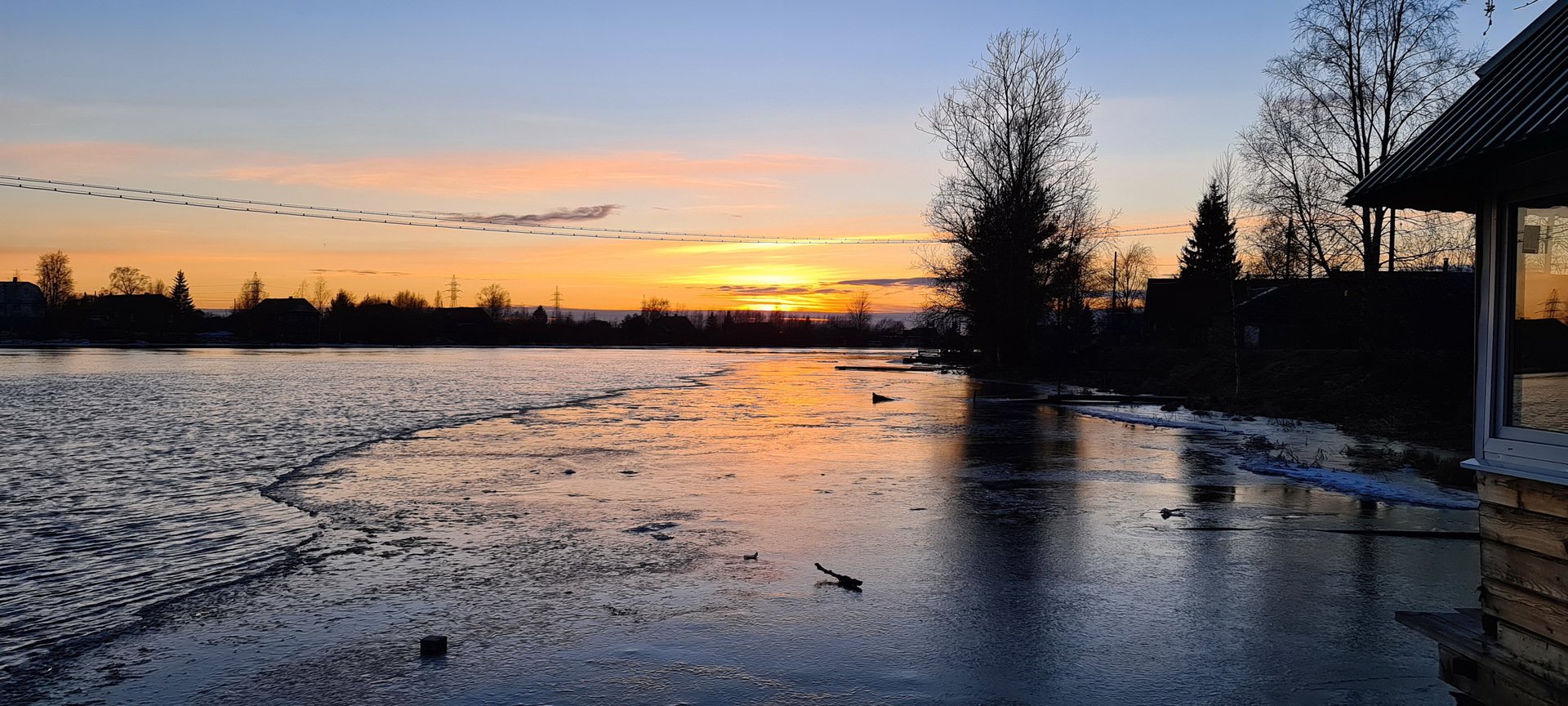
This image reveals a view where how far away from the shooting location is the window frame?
446cm

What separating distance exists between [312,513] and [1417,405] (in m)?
22.9

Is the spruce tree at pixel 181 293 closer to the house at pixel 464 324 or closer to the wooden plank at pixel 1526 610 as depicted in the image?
the house at pixel 464 324

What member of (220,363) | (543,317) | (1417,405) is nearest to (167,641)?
(1417,405)

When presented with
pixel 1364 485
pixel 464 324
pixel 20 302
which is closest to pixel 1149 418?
pixel 1364 485

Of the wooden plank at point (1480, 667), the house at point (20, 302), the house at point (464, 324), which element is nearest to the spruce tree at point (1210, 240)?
the wooden plank at point (1480, 667)

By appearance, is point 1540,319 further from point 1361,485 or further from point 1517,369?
point 1361,485

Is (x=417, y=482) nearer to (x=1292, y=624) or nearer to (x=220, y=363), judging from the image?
(x=1292, y=624)

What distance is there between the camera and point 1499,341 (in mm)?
4695

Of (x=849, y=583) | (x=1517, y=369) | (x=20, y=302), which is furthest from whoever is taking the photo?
(x=20, y=302)

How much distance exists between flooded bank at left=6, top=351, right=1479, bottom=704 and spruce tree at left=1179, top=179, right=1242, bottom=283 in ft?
176

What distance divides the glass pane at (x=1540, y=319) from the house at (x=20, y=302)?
15099 centimetres

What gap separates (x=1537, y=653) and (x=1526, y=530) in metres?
0.56

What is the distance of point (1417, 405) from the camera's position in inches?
876

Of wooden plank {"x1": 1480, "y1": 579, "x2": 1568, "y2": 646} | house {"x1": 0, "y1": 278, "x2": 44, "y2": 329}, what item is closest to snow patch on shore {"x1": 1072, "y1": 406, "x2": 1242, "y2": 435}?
wooden plank {"x1": 1480, "y1": 579, "x2": 1568, "y2": 646}
